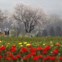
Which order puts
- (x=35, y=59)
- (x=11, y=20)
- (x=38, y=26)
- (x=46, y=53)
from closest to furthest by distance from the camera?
(x=35, y=59), (x=46, y=53), (x=38, y=26), (x=11, y=20)

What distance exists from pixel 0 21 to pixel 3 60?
57.7 m

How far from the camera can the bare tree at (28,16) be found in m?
61.7

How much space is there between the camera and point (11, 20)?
221 feet

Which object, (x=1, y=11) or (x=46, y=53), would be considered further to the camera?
(x=1, y=11)

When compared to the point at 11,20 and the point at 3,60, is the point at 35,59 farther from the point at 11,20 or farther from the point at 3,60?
the point at 11,20

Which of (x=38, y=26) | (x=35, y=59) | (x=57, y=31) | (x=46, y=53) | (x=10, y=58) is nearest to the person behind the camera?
(x=35, y=59)

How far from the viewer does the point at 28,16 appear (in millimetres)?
62375

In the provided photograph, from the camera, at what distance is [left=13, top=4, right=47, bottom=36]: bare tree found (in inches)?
2429

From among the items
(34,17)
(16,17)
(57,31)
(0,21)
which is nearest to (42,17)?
(34,17)

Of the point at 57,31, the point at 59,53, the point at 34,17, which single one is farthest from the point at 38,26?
the point at 59,53

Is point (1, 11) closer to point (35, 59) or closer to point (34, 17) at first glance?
point (34, 17)

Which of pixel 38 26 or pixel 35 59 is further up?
pixel 35 59

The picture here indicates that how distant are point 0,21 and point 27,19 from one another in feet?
21.4

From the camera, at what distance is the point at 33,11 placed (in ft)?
208
